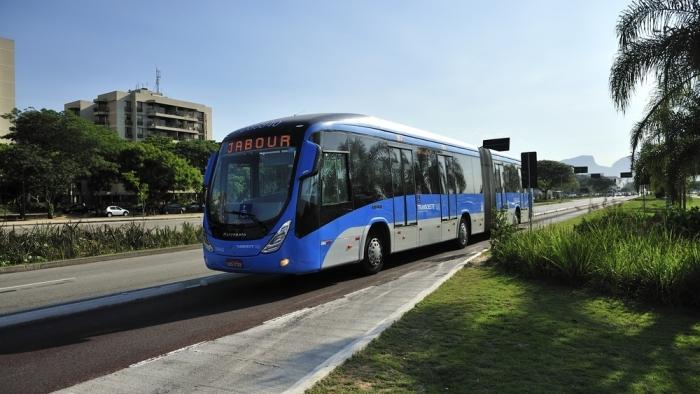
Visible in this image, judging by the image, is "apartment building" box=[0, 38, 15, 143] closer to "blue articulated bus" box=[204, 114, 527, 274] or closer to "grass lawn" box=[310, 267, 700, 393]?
"blue articulated bus" box=[204, 114, 527, 274]

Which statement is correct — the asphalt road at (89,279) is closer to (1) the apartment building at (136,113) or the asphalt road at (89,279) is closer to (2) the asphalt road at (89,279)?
(2) the asphalt road at (89,279)

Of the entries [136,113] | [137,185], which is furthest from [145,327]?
[136,113]

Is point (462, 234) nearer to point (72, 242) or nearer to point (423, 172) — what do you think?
point (423, 172)

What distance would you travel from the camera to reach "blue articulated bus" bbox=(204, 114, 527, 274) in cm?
880

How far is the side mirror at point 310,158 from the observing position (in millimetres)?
8812

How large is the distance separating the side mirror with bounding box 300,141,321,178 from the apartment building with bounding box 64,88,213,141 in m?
106

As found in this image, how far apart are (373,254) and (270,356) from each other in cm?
566

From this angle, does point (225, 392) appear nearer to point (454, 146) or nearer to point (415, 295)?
point (415, 295)

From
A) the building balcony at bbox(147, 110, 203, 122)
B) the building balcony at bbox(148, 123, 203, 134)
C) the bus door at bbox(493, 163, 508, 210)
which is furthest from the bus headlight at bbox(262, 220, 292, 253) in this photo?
the building balcony at bbox(147, 110, 203, 122)

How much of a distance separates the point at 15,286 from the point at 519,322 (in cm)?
1032

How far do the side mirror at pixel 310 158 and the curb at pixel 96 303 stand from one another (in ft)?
11.6

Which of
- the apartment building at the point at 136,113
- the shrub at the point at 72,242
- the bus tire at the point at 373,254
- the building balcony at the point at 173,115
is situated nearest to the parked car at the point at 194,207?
the apartment building at the point at 136,113

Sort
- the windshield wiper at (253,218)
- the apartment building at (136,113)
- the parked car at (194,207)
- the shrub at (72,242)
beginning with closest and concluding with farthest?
the windshield wiper at (253,218)
the shrub at (72,242)
the parked car at (194,207)
the apartment building at (136,113)

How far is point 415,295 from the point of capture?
325 inches
